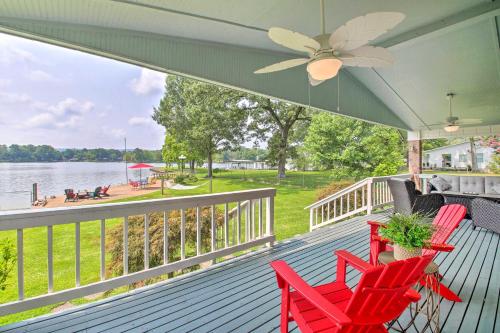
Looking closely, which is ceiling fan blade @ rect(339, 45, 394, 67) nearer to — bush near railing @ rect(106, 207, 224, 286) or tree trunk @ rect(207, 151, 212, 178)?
bush near railing @ rect(106, 207, 224, 286)

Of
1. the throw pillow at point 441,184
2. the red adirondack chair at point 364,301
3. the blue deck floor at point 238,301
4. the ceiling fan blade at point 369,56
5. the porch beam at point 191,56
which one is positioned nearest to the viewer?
the red adirondack chair at point 364,301

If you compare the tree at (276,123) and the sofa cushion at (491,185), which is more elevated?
the tree at (276,123)

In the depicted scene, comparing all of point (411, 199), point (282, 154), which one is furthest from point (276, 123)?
point (411, 199)

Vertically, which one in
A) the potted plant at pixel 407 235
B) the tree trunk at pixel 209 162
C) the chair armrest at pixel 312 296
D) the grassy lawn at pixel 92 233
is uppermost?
the tree trunk at pixel 209 162

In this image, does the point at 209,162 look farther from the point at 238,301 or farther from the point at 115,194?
the point at 238,301

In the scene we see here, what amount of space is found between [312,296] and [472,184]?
764 centimetres

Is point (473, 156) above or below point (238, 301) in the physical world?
above

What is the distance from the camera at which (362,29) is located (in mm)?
1892

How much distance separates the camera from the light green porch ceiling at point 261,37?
2.39 metres

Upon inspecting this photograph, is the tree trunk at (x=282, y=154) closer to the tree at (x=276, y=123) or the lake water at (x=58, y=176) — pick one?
the tree at (x=276, y=123)

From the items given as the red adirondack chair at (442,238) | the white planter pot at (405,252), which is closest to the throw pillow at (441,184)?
the red adirondack chair at (442,238)

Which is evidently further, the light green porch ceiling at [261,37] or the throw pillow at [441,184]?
the throw pillow at [441,184]

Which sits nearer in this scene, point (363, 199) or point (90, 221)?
point (90, 221)

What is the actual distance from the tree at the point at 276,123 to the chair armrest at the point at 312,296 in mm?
16612
